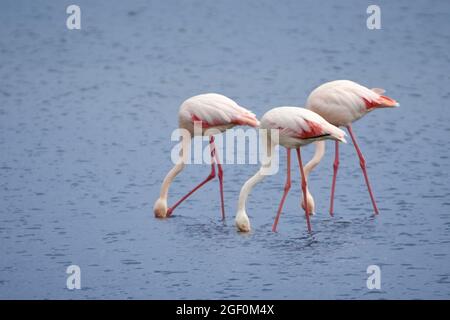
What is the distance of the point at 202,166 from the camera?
16.9 meters

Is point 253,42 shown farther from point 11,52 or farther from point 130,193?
point 130,193

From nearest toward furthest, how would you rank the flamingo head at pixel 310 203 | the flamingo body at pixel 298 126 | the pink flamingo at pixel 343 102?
the flamingo body at pixel 298 126 < the pink flamingo at pixel 343 102 < the flamingo head at pixel 310 203

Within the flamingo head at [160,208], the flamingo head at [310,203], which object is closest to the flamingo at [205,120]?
the flamingo head at [160,208]

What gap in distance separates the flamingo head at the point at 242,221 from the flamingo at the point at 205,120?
664 millimetres

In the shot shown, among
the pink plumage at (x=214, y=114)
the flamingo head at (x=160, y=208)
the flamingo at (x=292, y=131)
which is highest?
the pink plumage at (x=214, y=114)

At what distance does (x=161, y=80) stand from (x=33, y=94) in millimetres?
1954

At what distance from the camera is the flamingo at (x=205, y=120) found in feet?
46.3

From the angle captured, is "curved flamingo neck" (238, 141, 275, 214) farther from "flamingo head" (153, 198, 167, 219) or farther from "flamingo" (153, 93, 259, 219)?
"flamingo head" (153, 198, 167, 219)

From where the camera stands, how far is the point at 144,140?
18.1 m

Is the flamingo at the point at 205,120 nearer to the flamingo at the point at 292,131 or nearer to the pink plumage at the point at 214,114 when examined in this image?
the pink plumage at the point at 214,114

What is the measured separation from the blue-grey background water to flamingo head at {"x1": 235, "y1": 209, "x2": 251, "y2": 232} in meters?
0.11

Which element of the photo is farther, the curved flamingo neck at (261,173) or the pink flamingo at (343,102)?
the pink flamingo at (343,102)

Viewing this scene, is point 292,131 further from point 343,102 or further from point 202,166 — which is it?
point 202,166

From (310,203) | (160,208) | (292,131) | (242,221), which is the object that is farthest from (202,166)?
(292,131)
